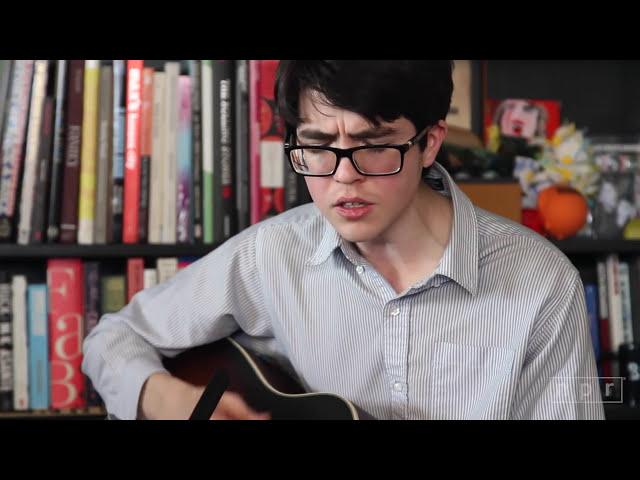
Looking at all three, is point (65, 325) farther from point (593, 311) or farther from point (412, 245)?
point (593, 311)

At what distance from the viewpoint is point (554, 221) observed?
161cm

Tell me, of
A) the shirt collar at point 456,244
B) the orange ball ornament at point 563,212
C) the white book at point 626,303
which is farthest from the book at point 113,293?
the white book at point 626,303

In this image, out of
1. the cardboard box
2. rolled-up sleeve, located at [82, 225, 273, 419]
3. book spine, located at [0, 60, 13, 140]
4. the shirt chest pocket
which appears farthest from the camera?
the cardboard box

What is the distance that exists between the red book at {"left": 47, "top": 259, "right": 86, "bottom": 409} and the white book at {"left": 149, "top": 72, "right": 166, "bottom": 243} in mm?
169

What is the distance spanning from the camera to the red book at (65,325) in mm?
1534

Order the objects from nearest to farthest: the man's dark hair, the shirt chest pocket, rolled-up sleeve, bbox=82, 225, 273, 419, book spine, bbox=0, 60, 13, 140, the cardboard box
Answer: the man's dark hair
the shirt chest pocket
rolled-up sleeve, bbox=82, 225, 273, 419
book spine, bbox=0, 60, 13, 140
the cardboard box

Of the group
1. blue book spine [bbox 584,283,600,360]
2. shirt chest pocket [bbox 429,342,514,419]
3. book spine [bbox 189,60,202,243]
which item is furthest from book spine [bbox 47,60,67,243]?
blue book spine [bbox 584,283,600,360]

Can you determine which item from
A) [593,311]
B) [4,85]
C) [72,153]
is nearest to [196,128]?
[72,153]

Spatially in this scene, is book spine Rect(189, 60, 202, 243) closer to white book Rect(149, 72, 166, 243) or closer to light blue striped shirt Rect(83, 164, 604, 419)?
white book Rect(149, 72, 166, 243)

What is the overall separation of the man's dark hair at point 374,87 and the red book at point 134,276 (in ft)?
1.76

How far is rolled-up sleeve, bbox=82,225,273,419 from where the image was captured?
4.26 ft

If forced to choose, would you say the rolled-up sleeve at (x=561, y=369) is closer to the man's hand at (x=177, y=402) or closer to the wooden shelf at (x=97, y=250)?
the man's hand at (x=177, y=402)
